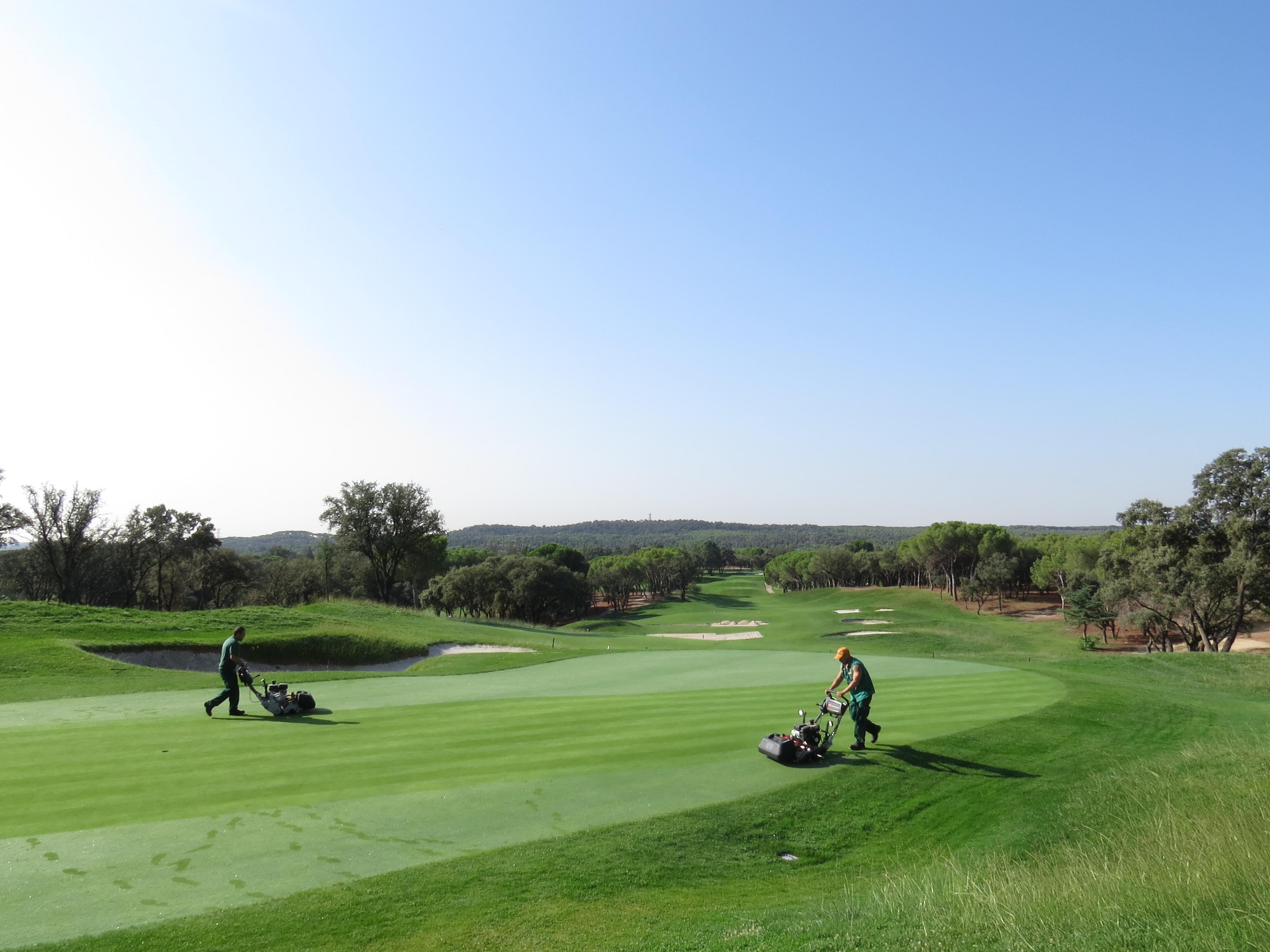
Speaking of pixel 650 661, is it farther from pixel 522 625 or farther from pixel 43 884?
pixel 522 625

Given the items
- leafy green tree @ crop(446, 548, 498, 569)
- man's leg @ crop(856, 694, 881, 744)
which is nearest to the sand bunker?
man's leg @ crop(856, 694, 881, 744)

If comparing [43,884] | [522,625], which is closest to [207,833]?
[43,884]

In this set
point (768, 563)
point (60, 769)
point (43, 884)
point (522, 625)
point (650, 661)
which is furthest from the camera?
point (768, 563)

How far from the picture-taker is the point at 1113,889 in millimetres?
7000

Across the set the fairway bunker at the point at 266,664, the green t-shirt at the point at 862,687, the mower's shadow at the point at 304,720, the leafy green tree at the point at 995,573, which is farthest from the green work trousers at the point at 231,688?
the leafy green tree at the point at 995,573

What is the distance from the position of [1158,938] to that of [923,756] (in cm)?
913

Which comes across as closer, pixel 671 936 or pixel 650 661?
pixel 671 936

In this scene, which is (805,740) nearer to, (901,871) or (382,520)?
(901,871)

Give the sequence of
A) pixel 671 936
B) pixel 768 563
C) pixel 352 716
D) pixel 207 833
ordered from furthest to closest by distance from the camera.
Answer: pixel 768 563
pixel 352 716
pixel 207 833
pixel 671 936

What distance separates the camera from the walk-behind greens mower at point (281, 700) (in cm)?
1559

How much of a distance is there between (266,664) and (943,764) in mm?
26638

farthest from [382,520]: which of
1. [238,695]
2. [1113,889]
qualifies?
[1113,889]

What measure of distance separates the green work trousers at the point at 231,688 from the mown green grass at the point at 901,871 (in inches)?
379

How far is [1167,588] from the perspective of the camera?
42469 mm
